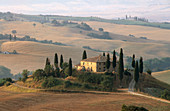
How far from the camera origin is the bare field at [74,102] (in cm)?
5575

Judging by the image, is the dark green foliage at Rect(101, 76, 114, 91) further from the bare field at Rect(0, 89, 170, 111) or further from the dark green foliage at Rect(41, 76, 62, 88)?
the dark green foliage at Rect(41, 76, 62, 88)

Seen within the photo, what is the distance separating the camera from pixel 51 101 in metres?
62.6

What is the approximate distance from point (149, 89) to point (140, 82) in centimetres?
487

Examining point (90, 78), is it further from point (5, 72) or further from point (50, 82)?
point (5, 72)

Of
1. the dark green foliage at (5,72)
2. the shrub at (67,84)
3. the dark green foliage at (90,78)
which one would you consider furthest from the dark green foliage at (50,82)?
the dark green foliage at (5,72)

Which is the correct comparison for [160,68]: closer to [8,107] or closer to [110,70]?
[110,70]

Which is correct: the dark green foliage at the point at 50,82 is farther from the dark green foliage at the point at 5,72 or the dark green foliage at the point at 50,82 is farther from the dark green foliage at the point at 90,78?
the dark green foliage at the point at 5,72

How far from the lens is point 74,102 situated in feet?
201

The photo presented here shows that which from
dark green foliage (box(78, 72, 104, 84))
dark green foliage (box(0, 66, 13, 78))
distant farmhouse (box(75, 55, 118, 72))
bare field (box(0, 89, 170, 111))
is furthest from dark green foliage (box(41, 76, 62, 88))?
dark green foliage (box(0, 66, 13, 78))

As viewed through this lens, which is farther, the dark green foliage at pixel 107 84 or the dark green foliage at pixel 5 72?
the dark green foliage at pixel 5 72

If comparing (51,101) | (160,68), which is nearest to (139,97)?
(51,101)

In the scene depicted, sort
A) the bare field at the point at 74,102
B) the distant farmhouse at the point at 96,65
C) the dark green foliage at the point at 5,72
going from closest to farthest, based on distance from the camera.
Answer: the bare field at the point at 74,102 < the distant farmhouse at the point at 96,65 < the dark green foliage at the point at 5,72

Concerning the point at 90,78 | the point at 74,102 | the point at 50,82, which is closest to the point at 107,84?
the point at 90,78

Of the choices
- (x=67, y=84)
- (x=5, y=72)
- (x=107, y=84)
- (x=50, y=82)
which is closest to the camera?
(x=107, y=84)
